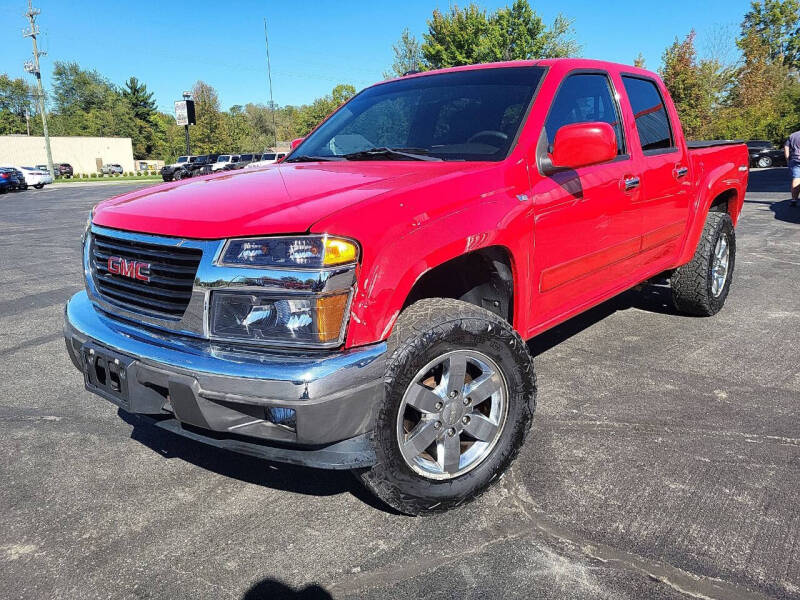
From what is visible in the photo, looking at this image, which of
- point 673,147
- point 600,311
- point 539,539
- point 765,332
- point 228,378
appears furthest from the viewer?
point 600,311

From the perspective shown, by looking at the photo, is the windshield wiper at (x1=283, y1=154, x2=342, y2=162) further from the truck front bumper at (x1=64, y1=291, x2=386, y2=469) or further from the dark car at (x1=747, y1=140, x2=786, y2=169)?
the dark car at (x1=747, y1=140, x2=786, y2=169)

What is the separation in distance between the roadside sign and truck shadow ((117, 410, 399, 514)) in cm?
4671

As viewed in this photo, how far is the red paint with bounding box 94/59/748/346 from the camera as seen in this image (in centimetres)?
214

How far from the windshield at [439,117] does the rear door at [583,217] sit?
22cm

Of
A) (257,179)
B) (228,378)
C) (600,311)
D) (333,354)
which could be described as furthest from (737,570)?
(600,311)

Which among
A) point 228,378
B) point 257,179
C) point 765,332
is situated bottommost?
point 765,332

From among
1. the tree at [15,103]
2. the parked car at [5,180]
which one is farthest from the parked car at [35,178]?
the tree at [15,103]

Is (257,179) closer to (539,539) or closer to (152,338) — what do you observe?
(152,338)

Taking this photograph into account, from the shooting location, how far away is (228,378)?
6.63 feet

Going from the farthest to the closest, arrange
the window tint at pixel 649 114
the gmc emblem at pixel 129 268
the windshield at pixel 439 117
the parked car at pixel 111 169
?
1. the parked car at pixel 111 169
2. the window tint at pixel 649 114
3. the windshield at pixel 439 117
4. the gmc emblem at pixel 129 268

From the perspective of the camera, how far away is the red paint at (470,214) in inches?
84.1

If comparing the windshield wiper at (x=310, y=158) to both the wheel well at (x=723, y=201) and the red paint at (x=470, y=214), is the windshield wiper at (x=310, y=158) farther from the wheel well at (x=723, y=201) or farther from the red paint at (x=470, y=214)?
the wheel well at (x=723, y=201)

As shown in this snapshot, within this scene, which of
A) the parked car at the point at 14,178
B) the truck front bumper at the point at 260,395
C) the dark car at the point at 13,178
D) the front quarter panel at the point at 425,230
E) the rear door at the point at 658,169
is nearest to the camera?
the truck front bumper at the point at 260,395

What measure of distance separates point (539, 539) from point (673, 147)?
3.03 meters
